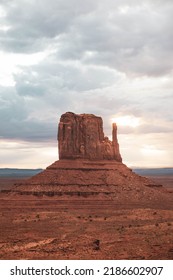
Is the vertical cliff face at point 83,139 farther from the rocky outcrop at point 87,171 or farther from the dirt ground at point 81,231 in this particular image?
the dirt ground at point 81,231

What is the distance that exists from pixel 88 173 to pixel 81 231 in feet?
164

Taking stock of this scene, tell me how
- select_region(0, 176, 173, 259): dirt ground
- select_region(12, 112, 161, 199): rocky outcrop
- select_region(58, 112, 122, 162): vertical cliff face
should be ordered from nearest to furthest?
select_region(0, 176, 173, 259): dirt ground, select_region(12, 112, 161, 199): rocky outcrop, select_region(58, 112, 122, 162): vertical cliff face

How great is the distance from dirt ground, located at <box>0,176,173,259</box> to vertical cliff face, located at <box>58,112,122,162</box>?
18.2 m

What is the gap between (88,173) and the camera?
10244 centimetres

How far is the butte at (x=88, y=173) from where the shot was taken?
9606 cm

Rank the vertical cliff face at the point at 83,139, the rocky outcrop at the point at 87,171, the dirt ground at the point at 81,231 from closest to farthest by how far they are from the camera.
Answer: the dirt ground at the point at 81,231
the rocky outcrop at the point at 87,171
the vertical cliff face at the point at 83,139

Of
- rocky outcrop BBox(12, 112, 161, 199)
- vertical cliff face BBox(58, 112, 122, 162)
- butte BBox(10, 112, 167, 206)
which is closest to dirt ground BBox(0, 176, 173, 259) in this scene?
butte BBox(10, 112, 167, 206)

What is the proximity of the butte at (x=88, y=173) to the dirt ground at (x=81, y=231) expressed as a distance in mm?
4578

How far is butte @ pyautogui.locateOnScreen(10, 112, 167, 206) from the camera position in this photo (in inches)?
3782

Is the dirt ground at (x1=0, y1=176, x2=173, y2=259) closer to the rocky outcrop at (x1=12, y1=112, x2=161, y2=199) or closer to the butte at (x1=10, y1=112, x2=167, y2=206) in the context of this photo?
the butte at (x1=10, y1=112, x2=167, y2=206)

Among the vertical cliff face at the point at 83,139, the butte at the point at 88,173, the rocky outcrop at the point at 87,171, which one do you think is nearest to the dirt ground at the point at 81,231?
the butte at the point at 88,173

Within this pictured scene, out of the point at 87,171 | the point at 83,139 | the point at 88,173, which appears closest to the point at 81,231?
the point at 88,173
